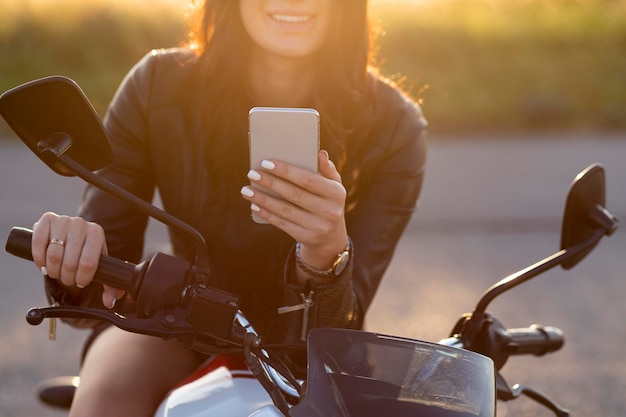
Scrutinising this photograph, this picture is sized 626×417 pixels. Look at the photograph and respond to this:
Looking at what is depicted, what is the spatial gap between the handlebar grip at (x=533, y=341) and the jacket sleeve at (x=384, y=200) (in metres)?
0.29

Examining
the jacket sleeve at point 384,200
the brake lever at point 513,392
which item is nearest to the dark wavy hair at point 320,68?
the jacket sleeve at point 384,200

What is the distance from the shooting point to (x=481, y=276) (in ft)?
16.7

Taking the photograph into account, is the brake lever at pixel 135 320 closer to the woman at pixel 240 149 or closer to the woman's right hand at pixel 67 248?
the woman's right hand at pixel 67 248

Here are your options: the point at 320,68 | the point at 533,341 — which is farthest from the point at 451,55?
the point at 533,341

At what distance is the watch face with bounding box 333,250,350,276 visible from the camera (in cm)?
156

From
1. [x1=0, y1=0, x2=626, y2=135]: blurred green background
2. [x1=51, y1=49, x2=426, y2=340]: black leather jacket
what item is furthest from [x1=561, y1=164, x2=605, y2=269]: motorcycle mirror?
[x1=0, y1=0, x2=626, y2=135]: blurred green background

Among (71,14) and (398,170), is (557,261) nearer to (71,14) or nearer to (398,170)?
(398,170)

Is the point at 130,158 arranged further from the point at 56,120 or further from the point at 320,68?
the point at 56,120

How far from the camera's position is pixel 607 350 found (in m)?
4.25

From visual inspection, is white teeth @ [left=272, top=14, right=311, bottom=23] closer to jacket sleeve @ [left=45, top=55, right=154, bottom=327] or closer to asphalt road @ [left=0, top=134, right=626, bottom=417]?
jacket sleeve @ [left=45, top=55, right=154, bottom=327]

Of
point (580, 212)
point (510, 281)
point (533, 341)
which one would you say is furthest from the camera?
point (533, 341)

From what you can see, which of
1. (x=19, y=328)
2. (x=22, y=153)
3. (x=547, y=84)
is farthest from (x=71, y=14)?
(x=19, y=328)

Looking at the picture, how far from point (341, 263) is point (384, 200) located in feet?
1.62

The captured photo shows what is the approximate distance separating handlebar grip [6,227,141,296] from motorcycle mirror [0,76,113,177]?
0.12m
